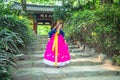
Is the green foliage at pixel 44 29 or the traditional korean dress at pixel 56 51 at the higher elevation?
the traditional korean dress at pixel 56 51

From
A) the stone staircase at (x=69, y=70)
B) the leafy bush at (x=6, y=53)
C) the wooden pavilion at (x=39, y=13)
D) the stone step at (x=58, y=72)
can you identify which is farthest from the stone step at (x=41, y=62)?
the wooden pavilion at (x=39, y=13)

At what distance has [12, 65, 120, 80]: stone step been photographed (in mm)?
6008

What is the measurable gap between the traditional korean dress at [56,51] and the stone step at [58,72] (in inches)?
8.5

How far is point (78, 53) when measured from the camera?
900cm

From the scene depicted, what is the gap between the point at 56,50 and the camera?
708cm

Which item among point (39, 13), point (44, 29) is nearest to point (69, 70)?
point (39, 13)

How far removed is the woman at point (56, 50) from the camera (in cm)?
705

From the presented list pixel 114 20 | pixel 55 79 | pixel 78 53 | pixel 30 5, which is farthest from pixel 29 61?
pixel 30 5

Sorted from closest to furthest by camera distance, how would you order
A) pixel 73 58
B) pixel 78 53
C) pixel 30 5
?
pixel 73 58
pixel 78 53
pixel 30 5

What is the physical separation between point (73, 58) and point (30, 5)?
15896mm

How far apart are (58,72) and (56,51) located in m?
0.90

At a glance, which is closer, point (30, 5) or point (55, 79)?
point (55, 79)

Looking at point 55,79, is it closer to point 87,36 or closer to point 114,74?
point 114,74

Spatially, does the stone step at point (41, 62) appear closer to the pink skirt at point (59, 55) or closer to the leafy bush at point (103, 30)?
the pink skirt at point (59, 55)
